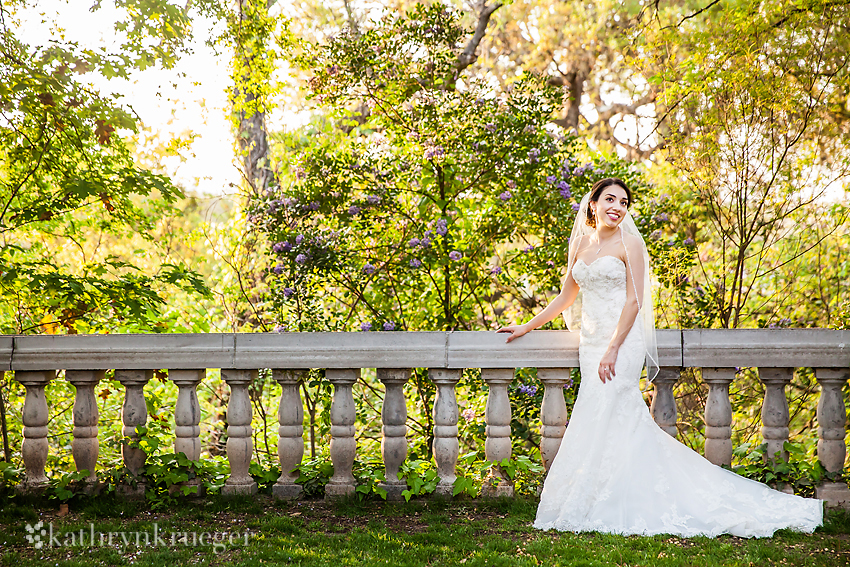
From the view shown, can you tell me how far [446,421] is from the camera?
3.79m

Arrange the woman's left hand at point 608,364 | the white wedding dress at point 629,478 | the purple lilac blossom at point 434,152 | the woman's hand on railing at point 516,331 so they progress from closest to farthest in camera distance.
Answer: the white wedding dress at point 629,478, the woman's left hand at point 608,364, the woman's hand on railing at point 516,331, the purple lilac blossom at point 434,152

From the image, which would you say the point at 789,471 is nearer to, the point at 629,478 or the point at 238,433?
the point at 629,478

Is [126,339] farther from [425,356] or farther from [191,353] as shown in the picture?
[425,356]

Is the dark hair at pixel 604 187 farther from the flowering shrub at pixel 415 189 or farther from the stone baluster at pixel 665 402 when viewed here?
the flowering shrub at pixel 415 189

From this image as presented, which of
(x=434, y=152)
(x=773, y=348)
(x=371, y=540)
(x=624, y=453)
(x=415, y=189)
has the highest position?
(x=434, y=152)

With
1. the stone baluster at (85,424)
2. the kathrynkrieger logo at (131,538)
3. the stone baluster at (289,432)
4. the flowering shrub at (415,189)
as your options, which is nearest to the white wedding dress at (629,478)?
the stone baluster at (289,432)

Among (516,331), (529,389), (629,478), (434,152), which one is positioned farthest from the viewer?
(434,152)

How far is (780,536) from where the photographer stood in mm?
3242

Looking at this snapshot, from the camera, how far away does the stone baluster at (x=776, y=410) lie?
12.2 ft

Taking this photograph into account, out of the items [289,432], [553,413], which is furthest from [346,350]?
[553,413]

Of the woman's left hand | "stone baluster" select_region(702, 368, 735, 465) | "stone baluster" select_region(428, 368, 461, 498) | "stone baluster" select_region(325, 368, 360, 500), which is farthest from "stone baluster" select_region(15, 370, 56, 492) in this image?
"stone baluster" select_region(702, 368, 735, 465)

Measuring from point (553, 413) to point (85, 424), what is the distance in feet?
9.14

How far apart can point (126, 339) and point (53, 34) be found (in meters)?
2.39

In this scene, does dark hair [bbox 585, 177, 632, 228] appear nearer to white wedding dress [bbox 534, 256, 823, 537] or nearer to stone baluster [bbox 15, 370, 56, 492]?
white wedding dress [bbox 534, 256, 823, 537]
